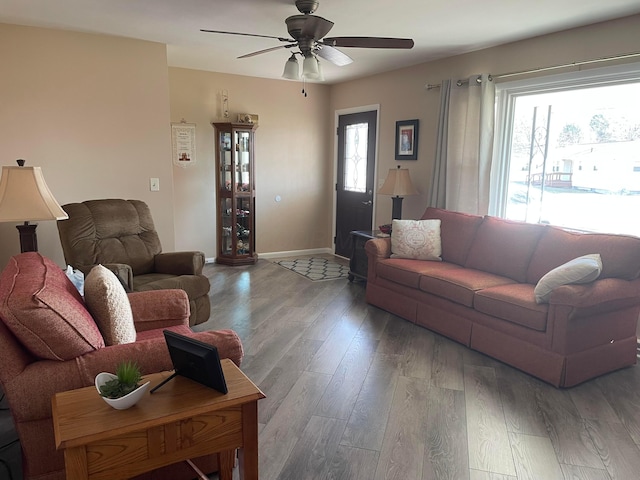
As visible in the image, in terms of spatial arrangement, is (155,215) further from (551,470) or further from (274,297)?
(551,470)

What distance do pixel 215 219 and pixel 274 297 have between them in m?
2.01

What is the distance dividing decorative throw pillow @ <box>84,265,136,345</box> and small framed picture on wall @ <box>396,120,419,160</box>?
4024mm

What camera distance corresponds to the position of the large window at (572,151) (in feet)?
11.8

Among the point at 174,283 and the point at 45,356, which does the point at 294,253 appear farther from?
the point at 45,356

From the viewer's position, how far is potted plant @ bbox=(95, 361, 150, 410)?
150 centimetres

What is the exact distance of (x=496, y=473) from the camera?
2133mm

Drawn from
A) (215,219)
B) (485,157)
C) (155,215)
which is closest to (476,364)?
(485,157)

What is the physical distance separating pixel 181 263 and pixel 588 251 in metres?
3.09

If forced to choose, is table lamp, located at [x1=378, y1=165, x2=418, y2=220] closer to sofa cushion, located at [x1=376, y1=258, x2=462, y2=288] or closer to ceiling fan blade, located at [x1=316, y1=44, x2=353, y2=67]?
sofa cushion, located at [x1=376, y1=258, x2=462, y2=288]

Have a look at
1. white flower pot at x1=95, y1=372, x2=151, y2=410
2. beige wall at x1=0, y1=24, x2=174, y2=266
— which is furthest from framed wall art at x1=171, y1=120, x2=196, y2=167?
white flower pot at x1=95, y1=372, x2=151, y2=410

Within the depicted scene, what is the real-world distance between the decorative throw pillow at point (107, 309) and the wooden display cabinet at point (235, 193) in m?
4.08

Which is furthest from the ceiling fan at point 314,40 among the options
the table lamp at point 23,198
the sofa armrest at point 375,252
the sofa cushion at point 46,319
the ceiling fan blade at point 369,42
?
the sofa cushion at point 46,319

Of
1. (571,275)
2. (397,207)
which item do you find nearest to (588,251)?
(571,275)

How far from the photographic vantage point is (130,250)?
3.91 meters
